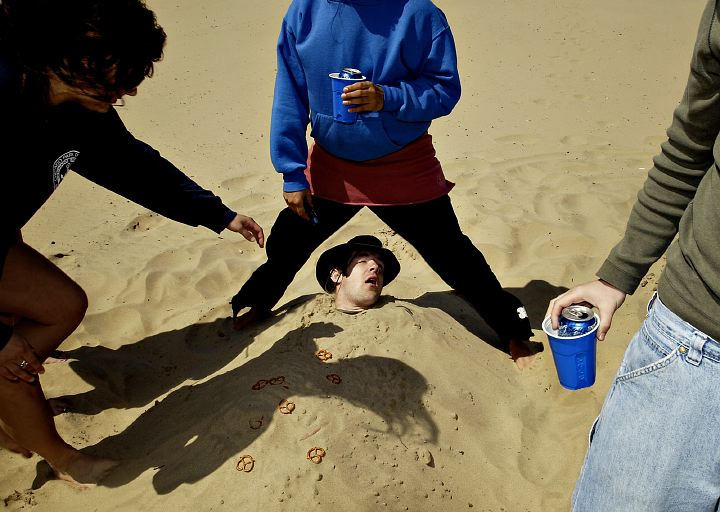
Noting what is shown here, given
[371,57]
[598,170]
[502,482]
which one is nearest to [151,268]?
[371,57]

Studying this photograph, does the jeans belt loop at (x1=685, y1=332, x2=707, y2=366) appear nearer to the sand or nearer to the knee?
the sand

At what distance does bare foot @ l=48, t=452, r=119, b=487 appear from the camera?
2.69m

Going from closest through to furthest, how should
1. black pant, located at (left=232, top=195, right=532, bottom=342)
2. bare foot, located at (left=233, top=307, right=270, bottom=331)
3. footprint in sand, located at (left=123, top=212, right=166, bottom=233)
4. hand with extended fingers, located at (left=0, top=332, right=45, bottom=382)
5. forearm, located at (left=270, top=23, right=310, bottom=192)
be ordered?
hand with extended fingers, located at (left=0, top=332, right=45, bottom=382)
forearm, located at (left=270, top=23, right=310, bottom=192)
black pant, located at (left=232, top=195, right=532, bottom=342)
bare foot, located at (left=233, top=307, right=270, bottom=331)
footprint in sand, located at (left=123, top=212, right=166, bottom=233)

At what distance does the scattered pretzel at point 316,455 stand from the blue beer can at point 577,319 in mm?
1125

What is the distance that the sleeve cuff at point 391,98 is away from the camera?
278cm

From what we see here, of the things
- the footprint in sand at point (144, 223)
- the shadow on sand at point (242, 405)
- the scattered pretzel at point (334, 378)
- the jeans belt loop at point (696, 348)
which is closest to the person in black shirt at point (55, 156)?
the shadow on sand at point (242, 405)

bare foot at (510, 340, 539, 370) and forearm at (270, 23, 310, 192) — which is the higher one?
forearm at (270, 23, 310, 192)

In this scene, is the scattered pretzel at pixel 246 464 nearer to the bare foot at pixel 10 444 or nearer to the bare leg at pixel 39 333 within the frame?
the bare leg at pixel 39 333

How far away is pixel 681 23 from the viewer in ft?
36.6

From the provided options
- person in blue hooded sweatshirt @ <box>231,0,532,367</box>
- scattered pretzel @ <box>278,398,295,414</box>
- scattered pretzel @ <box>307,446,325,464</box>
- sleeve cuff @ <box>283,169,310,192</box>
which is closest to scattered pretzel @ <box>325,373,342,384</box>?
scattered pretzel @ <box>278,398,295,414</box>

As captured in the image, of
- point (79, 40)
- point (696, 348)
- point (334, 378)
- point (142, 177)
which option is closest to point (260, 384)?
point (334, 378)

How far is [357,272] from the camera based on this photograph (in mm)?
3604

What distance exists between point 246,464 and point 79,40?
1.61m

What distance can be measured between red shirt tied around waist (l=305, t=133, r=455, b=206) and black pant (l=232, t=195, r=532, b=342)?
0.22 ft
